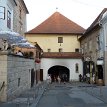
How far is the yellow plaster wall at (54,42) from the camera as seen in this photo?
2640 inches

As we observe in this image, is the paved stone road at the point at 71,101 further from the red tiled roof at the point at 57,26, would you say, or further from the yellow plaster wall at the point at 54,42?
the red tiled roof at the point at 57,26

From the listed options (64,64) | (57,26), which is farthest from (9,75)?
(57,26)

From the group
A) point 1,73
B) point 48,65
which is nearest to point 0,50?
point 1,73

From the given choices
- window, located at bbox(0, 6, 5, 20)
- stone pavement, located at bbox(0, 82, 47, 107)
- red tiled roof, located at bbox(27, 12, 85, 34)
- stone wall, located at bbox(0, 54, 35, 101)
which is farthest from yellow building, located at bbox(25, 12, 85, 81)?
stone wall, located at bbox(0, 54, 35, 101)

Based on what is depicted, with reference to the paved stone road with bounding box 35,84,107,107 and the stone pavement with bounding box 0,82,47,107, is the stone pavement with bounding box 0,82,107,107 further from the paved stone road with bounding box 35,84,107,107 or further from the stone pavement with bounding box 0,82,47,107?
the paved stone road with bounding box 35,84,107,107

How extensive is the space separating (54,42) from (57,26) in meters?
4.81

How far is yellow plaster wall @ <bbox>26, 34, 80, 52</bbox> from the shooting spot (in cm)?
6706

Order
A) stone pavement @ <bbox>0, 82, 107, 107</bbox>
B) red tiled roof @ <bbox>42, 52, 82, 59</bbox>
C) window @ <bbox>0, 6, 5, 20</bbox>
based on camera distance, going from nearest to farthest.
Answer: stone pavement @ <bbox>0, 82, 107, 107</bbox>
window @ <bbox>0, 6, 5, 20</bbox>
red tiled roof @ <bbox>42, 52, 82, 59</bbox>

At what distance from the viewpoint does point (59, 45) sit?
222ft

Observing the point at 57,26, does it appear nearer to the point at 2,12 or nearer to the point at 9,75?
the point at 2,12

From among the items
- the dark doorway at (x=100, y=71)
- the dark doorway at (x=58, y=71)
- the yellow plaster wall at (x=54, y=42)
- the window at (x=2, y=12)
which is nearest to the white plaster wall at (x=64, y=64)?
the dark doorway at (x=58, y=71)

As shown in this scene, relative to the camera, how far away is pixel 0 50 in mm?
21641

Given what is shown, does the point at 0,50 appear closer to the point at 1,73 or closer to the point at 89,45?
the point at 1,73

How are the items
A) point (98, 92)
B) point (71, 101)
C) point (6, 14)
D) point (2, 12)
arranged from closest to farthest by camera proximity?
point (71, 101) < point (98, 92) < point (2, 12) < point (6, 14)
